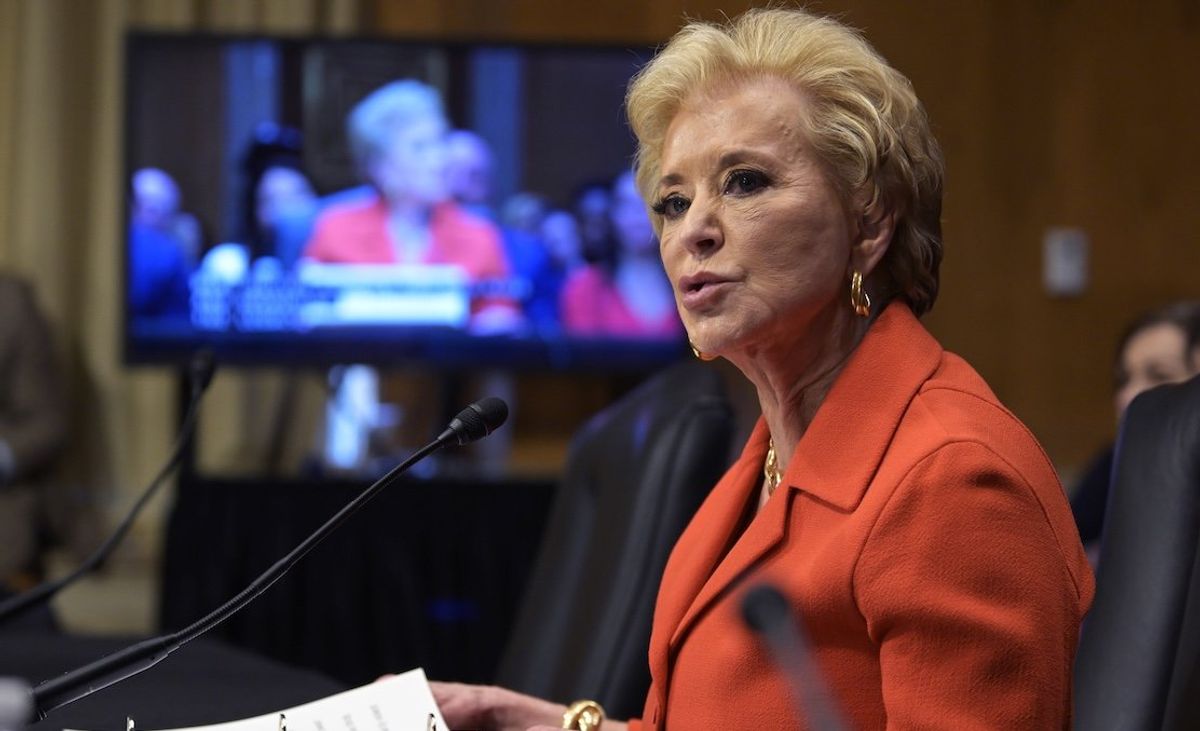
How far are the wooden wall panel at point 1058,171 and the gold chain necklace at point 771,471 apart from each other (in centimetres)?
333

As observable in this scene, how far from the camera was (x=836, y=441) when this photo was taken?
1.20 metres

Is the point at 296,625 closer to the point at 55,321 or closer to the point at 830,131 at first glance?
the point at 55,321

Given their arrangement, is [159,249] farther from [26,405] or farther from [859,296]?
[859,296]

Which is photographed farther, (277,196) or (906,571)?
(277,196)

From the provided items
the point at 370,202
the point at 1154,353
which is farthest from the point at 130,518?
the point at 370,202

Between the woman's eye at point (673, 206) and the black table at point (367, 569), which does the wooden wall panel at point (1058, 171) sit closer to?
the black table at point (367, 569)

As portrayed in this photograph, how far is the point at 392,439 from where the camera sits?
172 inches

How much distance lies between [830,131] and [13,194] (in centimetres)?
369

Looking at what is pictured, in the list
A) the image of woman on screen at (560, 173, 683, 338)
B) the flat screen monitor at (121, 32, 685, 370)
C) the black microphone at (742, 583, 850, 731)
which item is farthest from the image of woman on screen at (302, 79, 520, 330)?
the black microphone at (742, 583, 850, 731)

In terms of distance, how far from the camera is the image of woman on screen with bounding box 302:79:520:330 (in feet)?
13.2

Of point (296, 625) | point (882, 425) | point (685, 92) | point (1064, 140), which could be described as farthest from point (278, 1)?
point (882, 425)

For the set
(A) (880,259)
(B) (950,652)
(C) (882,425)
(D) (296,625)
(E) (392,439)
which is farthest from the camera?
(E) (392,439)

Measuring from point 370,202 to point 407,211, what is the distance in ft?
0.32

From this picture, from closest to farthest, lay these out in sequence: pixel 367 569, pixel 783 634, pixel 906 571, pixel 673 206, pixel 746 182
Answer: pixel 783 634
pixel 906 571
pixel 746 182
pixel 673 206
pixel 367 569
